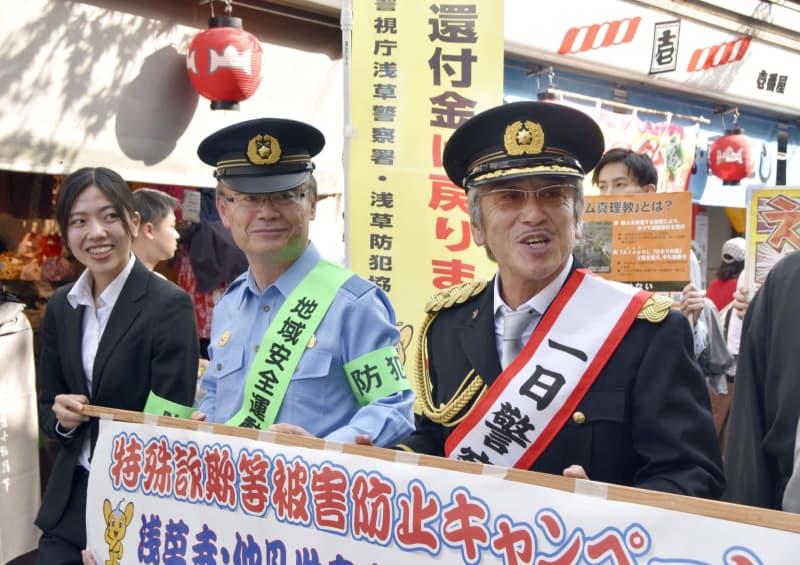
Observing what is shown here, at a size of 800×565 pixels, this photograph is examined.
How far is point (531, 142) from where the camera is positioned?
7.95ft

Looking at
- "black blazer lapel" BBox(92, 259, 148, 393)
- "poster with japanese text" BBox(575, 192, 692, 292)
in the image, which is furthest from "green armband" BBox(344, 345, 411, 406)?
"poster with japanese text" BBox(575, 192, 692, 292)

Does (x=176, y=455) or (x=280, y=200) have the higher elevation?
(x=280, y=200)

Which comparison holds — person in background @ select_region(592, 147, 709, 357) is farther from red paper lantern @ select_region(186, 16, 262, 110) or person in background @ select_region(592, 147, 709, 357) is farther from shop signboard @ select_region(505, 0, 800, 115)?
shop signboard @ select_region(505, 0, 800, 115)

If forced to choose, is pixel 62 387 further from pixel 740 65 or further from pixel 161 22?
pixel 740 65

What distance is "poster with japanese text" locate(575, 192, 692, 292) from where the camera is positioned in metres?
4.54

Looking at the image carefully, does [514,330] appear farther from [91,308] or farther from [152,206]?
[152,206]

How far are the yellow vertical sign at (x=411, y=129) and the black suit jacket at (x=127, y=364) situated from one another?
70.8 inches

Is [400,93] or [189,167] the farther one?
[189,167]

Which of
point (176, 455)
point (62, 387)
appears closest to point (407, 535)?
→ point (176, 455)

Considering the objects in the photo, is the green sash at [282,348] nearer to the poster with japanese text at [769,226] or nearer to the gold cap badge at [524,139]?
the gold cap badge at [524,139]

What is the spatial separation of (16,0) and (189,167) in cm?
178

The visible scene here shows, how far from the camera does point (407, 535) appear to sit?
210cm

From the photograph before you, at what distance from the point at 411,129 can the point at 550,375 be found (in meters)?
3.10

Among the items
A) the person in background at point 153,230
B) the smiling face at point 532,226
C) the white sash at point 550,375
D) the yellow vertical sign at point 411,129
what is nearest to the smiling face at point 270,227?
the smiling face at point 532,226
